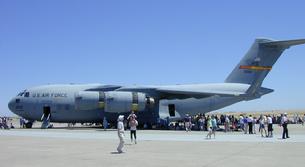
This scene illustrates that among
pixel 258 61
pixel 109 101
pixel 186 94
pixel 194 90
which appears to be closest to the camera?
pixel 109 101

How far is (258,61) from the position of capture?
34219 millimetres

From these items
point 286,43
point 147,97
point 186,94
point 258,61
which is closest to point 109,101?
point 147,97

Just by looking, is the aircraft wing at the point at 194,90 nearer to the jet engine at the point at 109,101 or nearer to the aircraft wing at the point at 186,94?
the aircraft wing at the point at 186,94

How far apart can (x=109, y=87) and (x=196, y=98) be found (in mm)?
7203

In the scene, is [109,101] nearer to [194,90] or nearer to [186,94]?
[186,94]

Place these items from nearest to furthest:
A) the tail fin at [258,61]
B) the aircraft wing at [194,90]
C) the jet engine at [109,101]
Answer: the jet engine at [109,101], the aircraft wing at [194,90], the tail fin at [258,61]

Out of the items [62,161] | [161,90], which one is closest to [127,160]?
[62,161]

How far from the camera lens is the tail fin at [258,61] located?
3378cm

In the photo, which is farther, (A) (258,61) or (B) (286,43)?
(A) (258,61)

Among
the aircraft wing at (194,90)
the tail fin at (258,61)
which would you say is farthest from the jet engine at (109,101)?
the tail fin at (258,61)

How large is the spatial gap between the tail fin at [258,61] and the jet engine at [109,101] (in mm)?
8999

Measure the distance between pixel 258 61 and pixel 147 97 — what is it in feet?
31.1

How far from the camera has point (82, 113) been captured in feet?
109

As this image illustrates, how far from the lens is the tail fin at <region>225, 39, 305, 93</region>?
33781 mm
